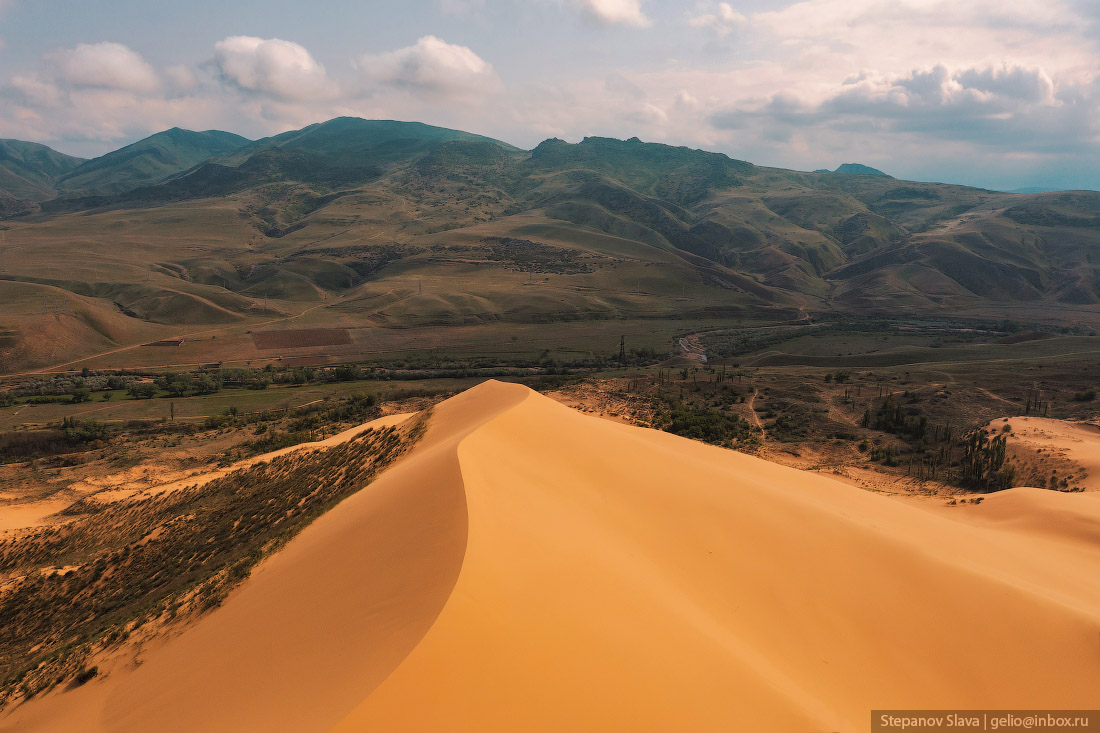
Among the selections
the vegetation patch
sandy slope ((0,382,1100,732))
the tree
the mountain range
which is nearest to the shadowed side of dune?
sandy slope ((0,382,1100,732))

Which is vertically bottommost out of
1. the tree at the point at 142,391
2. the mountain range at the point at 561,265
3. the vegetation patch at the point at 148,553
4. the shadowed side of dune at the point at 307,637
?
the tree at the point at 142,391

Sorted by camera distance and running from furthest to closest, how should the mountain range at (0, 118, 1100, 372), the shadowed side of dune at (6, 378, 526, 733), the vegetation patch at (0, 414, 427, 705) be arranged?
1. the mountain range at (0, 118, 1100, 372)
2. the vegetation patch at (0, 414, 427, 705)
3. the shadowed side of dune at (6, 378, 526, 733)

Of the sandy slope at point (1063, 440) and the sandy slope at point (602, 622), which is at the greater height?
the sandy slope at point (602, 622)

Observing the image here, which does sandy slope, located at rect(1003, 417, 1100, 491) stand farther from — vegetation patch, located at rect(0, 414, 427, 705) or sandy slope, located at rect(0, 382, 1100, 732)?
vegetation patch, located at rect(0, 414, 427, 705)

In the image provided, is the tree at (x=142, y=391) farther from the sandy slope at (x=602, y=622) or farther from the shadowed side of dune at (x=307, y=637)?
the shadowed side of dune at (x=307, y=637)

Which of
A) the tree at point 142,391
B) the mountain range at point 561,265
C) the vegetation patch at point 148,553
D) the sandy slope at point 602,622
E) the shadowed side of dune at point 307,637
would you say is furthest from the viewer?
the mountain range at point 561,265

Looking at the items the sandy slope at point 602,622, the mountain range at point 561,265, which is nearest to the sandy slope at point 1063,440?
the sandy slope at point 602,622
